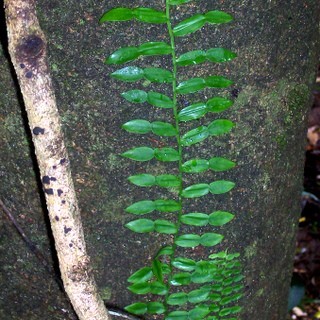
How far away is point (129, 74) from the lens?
0.79 metres

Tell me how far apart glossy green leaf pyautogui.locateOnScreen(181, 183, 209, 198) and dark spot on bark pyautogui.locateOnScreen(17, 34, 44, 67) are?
1.04 ft

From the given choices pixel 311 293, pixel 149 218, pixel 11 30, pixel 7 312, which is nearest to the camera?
pixel 11 30

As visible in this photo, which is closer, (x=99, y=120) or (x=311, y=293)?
(x=99, y=120)

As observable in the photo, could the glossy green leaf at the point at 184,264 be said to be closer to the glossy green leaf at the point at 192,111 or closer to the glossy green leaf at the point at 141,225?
the glossy green leaf at the point at 141,225

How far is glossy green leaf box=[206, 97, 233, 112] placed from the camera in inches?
32.5

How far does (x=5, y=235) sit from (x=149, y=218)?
0.28 m

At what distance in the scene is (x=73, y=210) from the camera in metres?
0.81

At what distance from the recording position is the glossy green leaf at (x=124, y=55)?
77 cm

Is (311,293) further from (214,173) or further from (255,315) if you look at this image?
(214,173)

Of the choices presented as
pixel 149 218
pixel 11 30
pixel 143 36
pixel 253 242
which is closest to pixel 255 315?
pixel 253 242

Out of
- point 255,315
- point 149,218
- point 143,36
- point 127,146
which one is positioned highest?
point 143,36

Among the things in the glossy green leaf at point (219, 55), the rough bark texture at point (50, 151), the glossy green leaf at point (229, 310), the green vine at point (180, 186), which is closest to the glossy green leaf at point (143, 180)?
the green vine at point (180, 186)

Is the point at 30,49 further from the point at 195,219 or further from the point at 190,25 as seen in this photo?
the point at 195,219

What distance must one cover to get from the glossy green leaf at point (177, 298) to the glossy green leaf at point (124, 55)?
0.45 metres
